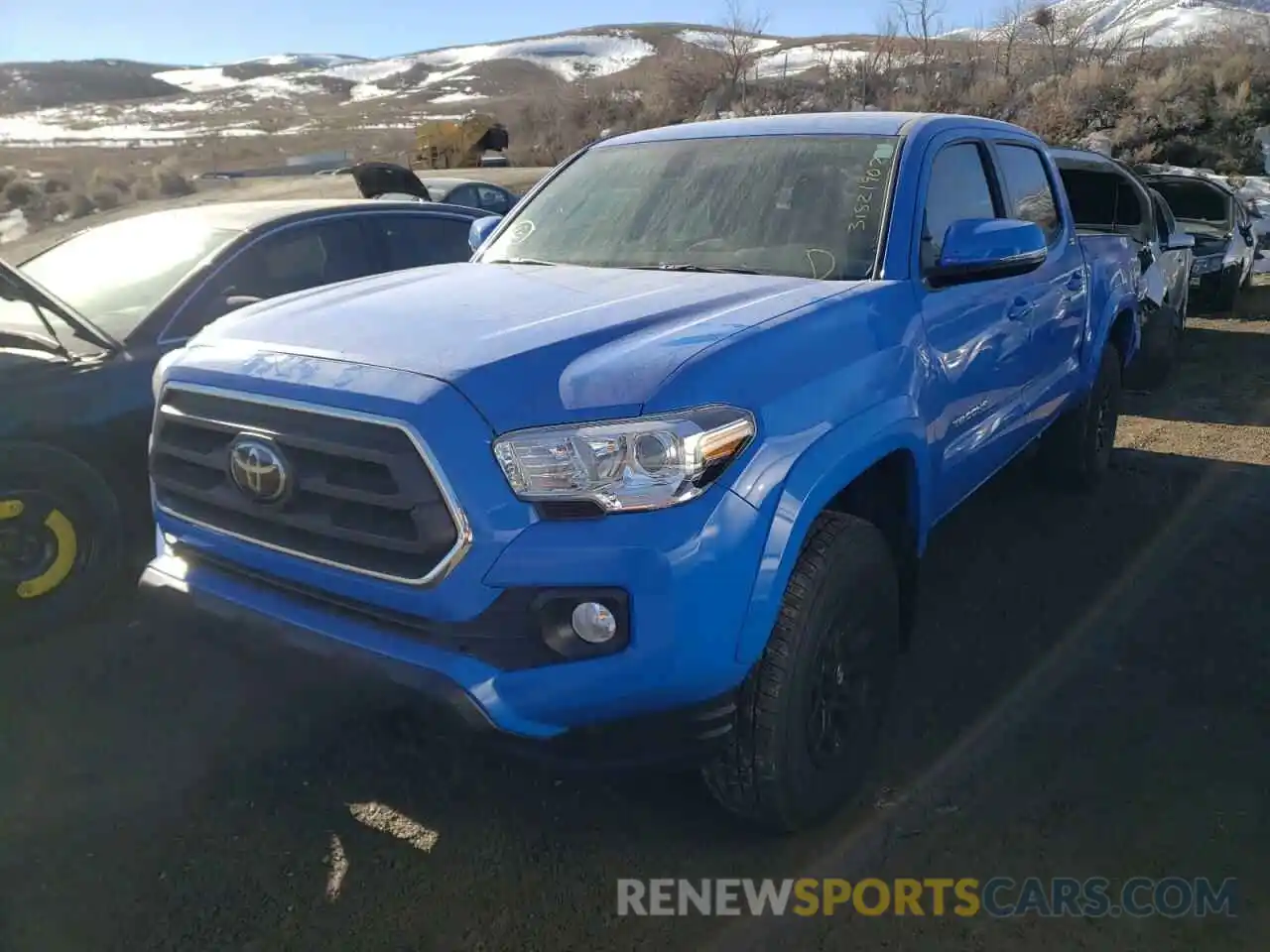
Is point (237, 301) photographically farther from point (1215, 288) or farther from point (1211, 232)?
point (1215, 288)

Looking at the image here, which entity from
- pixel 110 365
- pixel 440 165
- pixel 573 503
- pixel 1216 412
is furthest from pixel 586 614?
pixel 440 165

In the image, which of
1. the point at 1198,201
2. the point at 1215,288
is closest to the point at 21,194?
the point at 1198,201

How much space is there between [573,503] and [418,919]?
1120mm

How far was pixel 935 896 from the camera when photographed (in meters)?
2.68

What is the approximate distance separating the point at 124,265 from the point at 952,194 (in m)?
3.50

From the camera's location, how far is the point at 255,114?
105m

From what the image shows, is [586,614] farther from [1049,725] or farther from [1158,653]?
[1158,653]

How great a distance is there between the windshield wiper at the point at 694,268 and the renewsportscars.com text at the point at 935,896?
1.84m

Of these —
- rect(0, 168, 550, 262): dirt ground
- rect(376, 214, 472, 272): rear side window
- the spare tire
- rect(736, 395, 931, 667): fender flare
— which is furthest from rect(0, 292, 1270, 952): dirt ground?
rect(0, 168, 550, 262): dirt ground

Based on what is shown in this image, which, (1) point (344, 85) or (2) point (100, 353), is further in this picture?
(1) point (344, 85)

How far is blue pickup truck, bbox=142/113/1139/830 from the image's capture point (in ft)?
7.52

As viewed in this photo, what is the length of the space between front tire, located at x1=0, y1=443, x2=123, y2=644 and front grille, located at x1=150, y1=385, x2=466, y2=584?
3.83ft

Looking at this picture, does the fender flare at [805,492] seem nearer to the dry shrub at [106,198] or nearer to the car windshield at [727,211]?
the car windshield at [727,211]

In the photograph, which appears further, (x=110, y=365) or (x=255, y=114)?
(x=255, y=114)
